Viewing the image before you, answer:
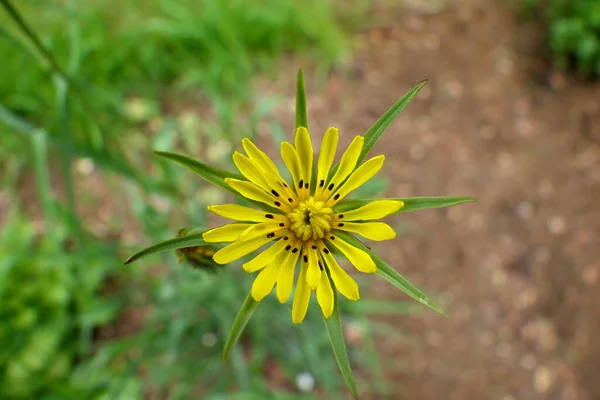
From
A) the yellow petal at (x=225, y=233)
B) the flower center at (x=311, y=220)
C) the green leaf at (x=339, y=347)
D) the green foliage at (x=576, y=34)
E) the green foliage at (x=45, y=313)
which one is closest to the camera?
the green leaf at (x=339, y=347)

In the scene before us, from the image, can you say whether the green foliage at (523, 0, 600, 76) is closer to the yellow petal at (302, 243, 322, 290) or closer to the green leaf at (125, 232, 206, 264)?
the yellow petal at (302, 243, 322, 290)

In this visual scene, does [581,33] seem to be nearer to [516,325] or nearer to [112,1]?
[516,325]

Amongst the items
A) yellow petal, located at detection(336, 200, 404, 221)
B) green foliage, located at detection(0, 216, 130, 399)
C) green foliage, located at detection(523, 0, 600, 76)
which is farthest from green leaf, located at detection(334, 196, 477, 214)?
green foliage, located at detection(523, 0, 600, 76)

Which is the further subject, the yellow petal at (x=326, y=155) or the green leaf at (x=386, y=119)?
the yellow petal at (x=326, y=155)

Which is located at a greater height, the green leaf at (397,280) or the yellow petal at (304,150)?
the yellow petal at (304,150)

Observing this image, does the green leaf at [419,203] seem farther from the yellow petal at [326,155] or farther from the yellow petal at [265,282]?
the yellow petal at [265,282]

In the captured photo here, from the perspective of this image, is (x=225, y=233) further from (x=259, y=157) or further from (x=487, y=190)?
(x=487, y=190)

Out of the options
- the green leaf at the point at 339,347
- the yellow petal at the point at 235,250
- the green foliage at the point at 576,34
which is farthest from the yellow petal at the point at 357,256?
the green foliage at the point at 576,34

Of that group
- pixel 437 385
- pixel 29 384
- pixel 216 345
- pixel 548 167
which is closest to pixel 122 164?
pixel 216 345
